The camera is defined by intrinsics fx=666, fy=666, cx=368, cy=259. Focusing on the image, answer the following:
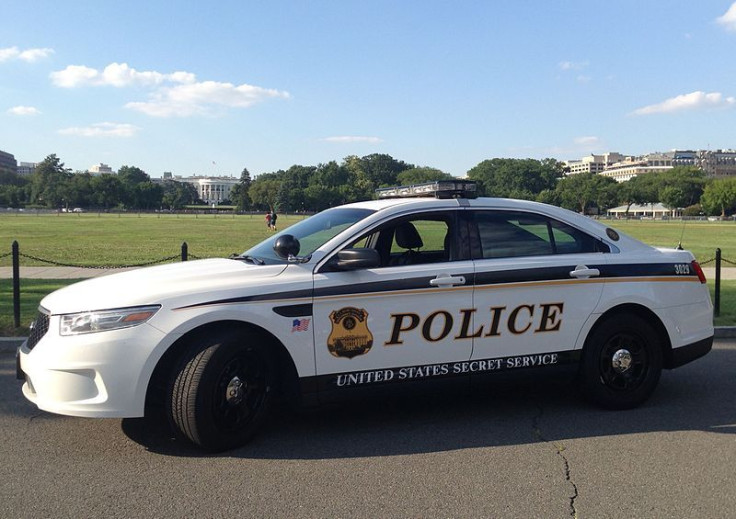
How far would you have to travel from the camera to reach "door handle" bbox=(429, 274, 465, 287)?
475 centimetres

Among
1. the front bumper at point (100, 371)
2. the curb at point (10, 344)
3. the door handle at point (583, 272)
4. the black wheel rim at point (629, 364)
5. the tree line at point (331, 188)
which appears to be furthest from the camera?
the tree line at point (331, 188)

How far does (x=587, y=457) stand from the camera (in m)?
4.33

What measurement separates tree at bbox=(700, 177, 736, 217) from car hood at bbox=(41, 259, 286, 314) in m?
146

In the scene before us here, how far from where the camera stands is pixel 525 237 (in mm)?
5227

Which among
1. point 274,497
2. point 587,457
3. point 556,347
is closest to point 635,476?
point 587,457

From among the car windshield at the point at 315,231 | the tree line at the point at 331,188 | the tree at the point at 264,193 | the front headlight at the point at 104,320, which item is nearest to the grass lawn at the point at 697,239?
the car windshield at the point at 315,231

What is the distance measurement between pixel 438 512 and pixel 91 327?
2354 mm

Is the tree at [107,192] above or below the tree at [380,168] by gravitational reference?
below

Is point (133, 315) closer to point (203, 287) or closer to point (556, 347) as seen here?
point (203, 287)

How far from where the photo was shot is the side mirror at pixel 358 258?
176 inches

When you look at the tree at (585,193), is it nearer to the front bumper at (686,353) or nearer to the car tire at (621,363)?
the front bumper at (686,353)

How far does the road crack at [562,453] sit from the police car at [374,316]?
0.41 metres

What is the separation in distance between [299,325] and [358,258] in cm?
59

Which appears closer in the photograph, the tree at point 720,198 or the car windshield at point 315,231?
the car windshield at point 315,231
